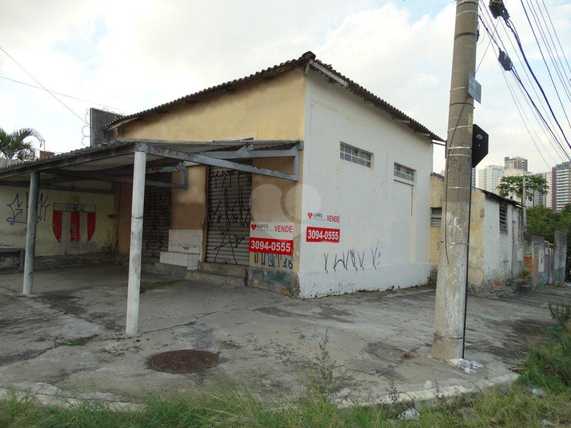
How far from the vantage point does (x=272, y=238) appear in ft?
30.6

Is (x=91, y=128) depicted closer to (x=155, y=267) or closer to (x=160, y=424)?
(x=155, y=267)

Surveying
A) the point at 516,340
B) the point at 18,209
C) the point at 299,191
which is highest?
the point at 299,191

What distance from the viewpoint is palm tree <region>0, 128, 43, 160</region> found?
58.0 feet

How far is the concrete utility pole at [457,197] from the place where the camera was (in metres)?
5.05

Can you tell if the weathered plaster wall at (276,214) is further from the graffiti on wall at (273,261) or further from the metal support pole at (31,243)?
the metal support pole at (31,243)

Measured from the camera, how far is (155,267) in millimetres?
12102

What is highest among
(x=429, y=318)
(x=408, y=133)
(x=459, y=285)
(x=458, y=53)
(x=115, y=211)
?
(x=408, y=133)

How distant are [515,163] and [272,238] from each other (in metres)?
39.9

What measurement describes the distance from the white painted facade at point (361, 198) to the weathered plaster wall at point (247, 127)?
0.35 metres

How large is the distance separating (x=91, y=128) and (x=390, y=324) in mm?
12701

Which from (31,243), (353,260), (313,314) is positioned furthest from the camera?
(353,260)

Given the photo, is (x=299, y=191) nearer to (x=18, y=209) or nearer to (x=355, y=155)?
(x=355, y=155)

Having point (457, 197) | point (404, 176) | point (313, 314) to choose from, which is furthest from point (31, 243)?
point (404, 176)

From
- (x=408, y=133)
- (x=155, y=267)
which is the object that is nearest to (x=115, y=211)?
(x=155, y=267)
